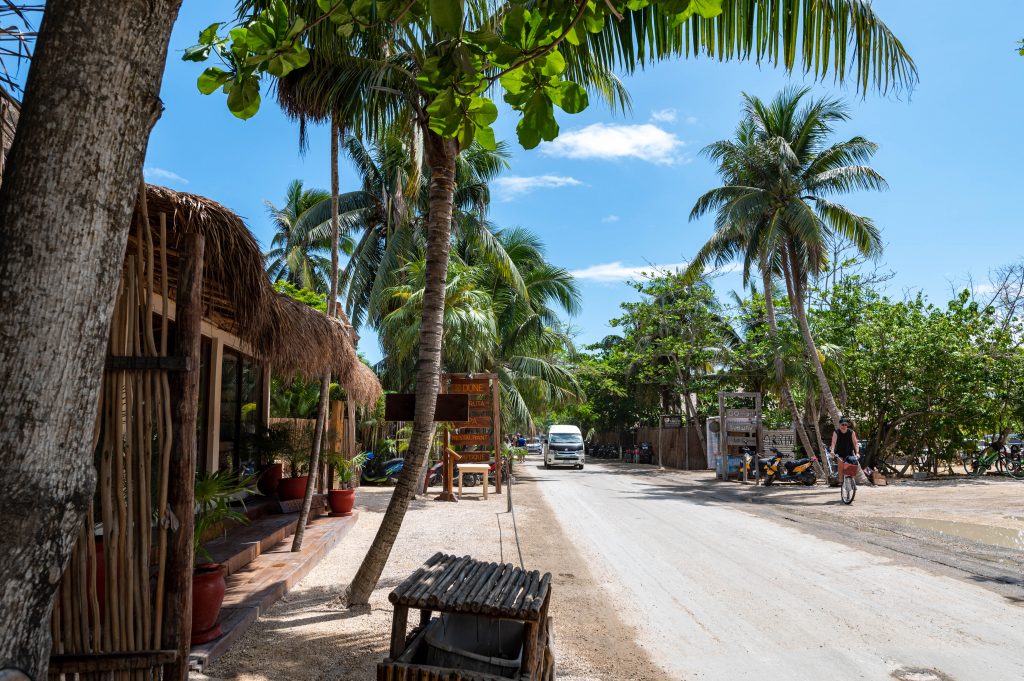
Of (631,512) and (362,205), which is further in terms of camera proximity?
(362,205)

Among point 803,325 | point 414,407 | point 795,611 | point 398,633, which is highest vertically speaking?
point 803,325

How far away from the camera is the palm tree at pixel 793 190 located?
17.8 m

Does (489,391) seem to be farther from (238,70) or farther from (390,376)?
(238,70)

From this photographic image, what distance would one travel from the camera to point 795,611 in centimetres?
552

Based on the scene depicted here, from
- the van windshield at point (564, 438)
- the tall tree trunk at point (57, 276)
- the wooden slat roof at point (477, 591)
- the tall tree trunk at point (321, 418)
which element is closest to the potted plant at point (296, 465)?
the tall tree trunk at point (321, 418)

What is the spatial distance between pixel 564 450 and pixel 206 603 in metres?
24.9

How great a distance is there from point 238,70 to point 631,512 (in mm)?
11012

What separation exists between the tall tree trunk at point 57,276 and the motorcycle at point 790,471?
18202 mm

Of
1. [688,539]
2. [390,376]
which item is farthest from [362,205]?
[688,539]

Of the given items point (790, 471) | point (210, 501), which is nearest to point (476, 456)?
point (790, 471)

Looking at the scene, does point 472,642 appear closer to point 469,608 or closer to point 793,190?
point 469,608

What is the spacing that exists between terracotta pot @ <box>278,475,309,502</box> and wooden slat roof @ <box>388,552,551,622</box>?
24.4 ft

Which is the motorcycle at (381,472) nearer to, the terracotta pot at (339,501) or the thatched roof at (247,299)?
the terracotta pot at (339,501)

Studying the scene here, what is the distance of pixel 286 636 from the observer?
494 centimetres
